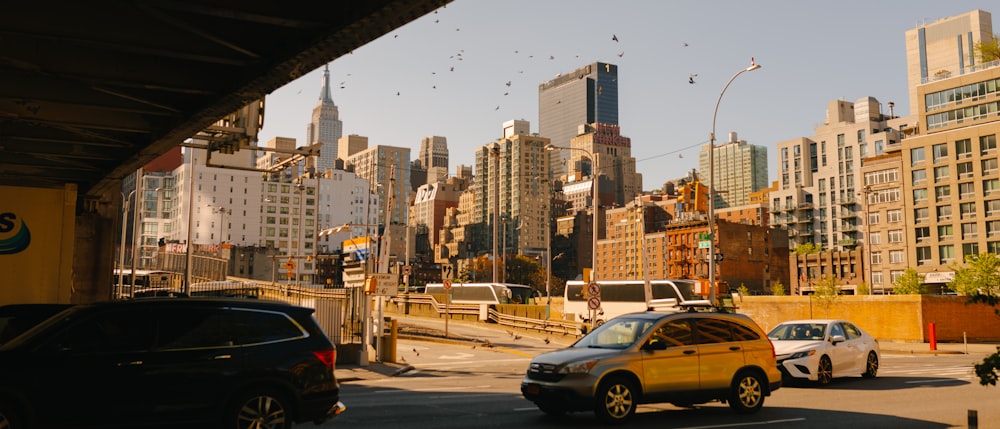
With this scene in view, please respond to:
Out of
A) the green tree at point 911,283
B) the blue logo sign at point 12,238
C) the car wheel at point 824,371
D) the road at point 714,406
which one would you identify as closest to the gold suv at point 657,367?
the road at point 714,406

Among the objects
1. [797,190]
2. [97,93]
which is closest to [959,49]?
[797,190]

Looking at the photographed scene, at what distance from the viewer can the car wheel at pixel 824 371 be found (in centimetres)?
1811

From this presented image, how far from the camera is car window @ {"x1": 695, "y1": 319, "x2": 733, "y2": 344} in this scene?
13320 mm

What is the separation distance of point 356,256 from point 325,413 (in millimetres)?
85210

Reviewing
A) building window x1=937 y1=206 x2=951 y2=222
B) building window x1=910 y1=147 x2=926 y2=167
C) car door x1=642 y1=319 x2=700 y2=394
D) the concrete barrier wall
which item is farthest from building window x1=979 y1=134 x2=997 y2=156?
car door x1=642 y1=319 x2=700 y2=394

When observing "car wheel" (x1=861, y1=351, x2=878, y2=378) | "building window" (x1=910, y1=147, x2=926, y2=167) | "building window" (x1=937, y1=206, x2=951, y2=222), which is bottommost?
"car wheel" (x1=861, y1=351, x2=878, y2=378)

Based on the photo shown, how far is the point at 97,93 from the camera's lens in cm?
1436

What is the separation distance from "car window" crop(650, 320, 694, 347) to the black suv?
5.42m

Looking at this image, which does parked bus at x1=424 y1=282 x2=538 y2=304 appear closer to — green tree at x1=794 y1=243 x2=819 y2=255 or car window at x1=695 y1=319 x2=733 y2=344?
car window at x1=695 y1=319 x2=733 y2=344

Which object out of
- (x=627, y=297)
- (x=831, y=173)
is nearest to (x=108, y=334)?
(x=627, y=297)

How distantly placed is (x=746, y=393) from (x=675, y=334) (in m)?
1.67

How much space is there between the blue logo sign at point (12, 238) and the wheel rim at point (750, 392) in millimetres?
17599

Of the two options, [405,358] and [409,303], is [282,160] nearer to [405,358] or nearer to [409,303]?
[405,358]

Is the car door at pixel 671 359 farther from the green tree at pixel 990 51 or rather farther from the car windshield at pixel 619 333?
the green tree at pixel 990 51
